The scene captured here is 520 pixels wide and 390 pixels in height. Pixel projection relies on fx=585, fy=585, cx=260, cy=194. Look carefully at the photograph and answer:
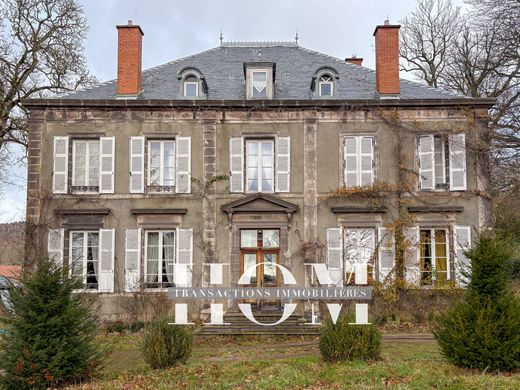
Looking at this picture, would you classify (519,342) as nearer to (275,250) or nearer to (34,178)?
(275,250)

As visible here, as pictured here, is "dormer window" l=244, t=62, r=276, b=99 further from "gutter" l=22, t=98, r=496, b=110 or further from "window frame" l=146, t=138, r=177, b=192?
"window frame" l=146, t=138, r=177, b=192

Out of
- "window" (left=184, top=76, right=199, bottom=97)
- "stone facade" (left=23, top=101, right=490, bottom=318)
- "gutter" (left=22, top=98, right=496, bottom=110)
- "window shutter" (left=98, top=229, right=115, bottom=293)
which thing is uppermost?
"window" (left=184, top=76, right=199, bottom=97)

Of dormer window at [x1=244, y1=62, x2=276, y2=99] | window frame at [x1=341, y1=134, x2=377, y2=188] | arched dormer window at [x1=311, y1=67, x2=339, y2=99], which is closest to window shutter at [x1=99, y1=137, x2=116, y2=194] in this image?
dormer window at [x1=244, y1=62, x2=276, y2=99]

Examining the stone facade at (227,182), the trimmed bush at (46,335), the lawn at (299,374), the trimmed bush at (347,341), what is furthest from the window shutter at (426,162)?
the trimmed bush at (46,335)

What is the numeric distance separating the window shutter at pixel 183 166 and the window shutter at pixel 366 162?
520 centimetres

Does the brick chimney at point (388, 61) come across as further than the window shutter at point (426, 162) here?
Yes

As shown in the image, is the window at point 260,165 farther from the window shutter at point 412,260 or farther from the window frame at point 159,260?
the window shutter at point 412,260

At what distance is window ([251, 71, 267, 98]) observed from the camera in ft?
59.5

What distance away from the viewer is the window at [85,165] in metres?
17.8

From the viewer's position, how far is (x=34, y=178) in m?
17.6

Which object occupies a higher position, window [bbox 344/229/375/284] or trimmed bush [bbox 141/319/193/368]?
window [bbox 344/229/375/284]

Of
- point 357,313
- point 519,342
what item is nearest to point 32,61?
point 357,313

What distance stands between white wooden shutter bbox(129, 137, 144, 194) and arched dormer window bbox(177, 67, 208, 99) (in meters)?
1.99

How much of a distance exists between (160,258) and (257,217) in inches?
124
